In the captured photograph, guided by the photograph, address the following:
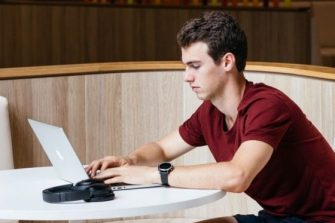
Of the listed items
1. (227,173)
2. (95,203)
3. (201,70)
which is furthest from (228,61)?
(95,203)

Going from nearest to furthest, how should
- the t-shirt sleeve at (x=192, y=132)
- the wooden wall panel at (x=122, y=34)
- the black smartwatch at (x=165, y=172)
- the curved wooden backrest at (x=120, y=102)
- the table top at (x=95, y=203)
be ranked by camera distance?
1. the table top at (x=95, y=203)
2. the black smartwatch at (x=165, y=172)
3. the t-shirt sleeve at (x=192, y=132)
4. the curved wooden backrest at (x=120, y=102)
5. the wooden wall panel at (x=122, y=34)

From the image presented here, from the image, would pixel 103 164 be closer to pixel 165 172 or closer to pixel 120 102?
pixel 165 172

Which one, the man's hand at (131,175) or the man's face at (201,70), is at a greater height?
the man's face at (201,70)

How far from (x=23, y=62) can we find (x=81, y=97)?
3.18 meters

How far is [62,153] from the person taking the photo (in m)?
3.01

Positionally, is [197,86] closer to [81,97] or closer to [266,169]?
[266,169]

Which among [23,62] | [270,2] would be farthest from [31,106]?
[270,2]

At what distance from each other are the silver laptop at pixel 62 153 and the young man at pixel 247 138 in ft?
0.30

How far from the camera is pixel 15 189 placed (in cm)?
307

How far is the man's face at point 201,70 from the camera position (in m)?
3.08

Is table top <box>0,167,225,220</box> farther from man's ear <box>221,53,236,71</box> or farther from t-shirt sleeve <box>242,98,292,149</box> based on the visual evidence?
man's ear <box>221,53,236,71</box>

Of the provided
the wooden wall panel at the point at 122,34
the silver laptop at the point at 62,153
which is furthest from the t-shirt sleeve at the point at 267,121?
the wooden wall panel at the point at 122,34

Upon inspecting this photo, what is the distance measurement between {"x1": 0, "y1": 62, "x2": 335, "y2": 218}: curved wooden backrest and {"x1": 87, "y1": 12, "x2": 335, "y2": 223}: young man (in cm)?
108

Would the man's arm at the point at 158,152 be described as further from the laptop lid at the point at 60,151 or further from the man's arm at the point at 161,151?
the laptop lid at the point at 60,151
